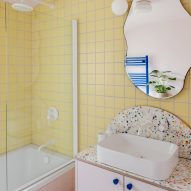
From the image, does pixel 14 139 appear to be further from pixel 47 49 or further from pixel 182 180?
pixel 182 180

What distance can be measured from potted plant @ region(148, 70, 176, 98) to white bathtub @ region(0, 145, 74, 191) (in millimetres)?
1128

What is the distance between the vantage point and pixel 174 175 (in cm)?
129

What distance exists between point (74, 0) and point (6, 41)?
2.60 ft

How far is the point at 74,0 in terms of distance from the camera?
2.08 metres

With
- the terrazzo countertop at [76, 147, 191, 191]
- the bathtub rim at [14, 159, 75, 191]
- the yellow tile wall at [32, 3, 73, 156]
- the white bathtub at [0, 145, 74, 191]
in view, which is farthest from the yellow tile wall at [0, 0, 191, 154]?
the terrazzo countertop at [76, 147, 191, 191]

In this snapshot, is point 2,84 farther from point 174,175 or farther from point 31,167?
point 174,175

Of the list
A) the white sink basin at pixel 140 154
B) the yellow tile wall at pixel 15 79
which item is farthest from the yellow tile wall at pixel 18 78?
the white sink basin at pixel 140 154

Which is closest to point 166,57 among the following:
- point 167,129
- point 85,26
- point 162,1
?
point 162,1

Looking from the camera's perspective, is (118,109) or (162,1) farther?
(118,109)

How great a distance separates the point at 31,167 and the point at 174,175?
1410 millimetres

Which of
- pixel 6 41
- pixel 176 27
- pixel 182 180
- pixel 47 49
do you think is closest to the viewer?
pixel 182 180

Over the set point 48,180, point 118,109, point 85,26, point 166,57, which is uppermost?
point 85,26

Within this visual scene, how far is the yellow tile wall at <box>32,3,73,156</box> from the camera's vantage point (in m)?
2.13

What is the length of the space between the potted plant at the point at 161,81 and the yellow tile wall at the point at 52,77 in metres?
0.89
